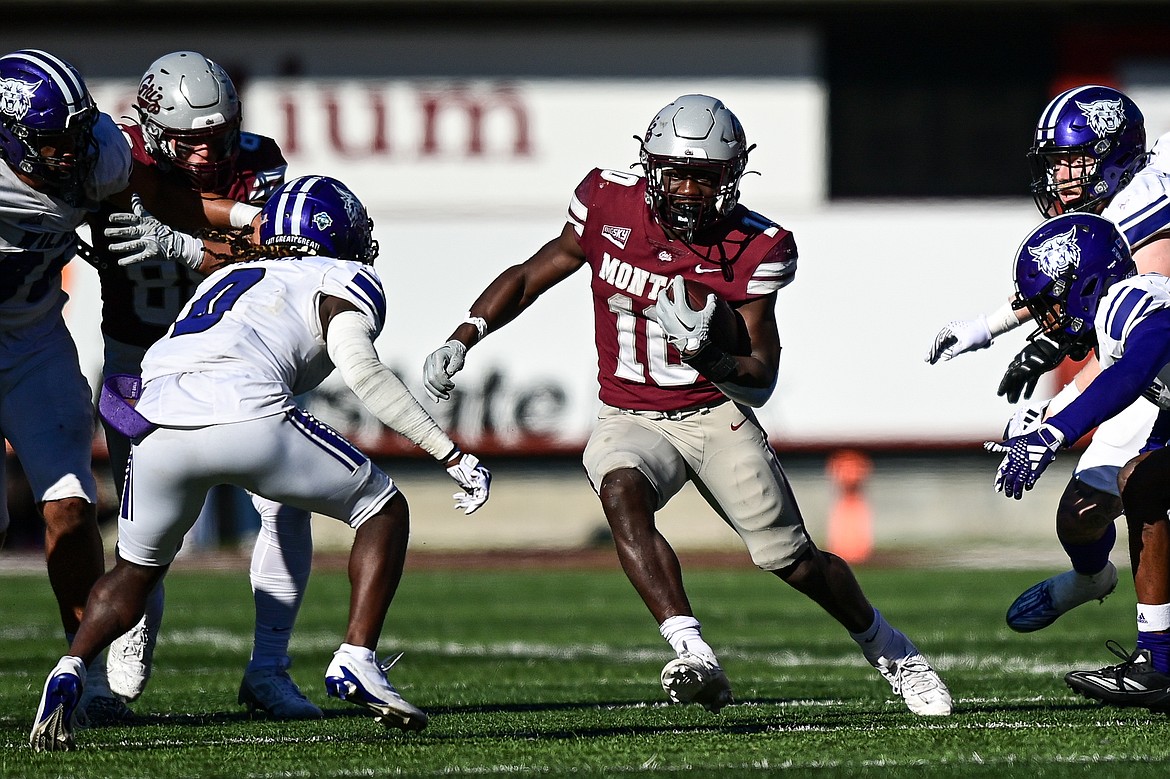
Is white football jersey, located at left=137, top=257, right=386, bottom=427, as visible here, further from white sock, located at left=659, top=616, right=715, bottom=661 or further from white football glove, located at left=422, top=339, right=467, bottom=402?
white sock, located at left=659, top=616, right=715, bottom=661

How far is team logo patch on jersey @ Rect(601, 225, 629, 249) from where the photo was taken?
17.8 ft

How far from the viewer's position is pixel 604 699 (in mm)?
5820

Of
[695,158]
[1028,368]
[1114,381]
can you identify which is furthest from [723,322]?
[1028,368]

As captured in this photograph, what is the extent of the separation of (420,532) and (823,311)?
4432 mm

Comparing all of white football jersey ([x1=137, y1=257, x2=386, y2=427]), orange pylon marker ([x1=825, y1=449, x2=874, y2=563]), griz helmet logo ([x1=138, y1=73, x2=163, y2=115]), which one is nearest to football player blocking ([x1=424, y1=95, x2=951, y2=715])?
white football jersey ([x1=137, y1=257, x2=386, y2=427])

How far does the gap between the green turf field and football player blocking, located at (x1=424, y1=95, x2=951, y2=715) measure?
399mm

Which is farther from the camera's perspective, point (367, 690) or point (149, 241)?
point (149, 241)

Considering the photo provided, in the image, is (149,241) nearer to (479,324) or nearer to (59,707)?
(479,324)

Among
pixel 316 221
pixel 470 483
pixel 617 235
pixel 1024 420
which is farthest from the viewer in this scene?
pixel 617 235

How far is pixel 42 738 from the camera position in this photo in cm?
443

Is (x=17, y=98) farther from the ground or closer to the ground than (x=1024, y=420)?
farther from the ground

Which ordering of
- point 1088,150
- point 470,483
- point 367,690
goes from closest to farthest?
point 367,690
point 470,483
point 1088,150

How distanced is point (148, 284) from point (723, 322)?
2.03 metres

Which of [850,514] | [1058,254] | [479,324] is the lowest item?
[850,514]
